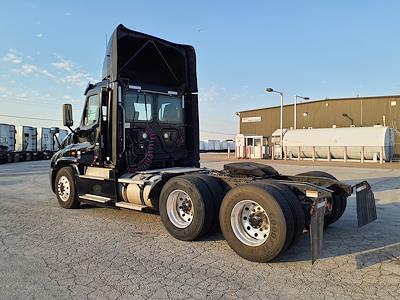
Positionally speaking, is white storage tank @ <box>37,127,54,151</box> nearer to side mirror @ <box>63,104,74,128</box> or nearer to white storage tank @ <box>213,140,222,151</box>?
side mirror @ <box>63,104,74,128</box>

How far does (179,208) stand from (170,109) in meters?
3.22

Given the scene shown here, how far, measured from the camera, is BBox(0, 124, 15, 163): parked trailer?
29.8 metres

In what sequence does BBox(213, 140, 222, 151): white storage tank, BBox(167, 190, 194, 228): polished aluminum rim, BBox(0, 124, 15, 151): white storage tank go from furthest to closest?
BBox(213, 140, 222, 151): white storage tank
BBox(0, 124, 15, 151): white storage tank
BBox(167, 190, 194, 228): polished aluminum rim

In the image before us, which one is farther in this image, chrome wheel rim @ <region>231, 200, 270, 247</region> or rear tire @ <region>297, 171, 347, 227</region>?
rear tire @ <region>297, 171, 347, 227</region>

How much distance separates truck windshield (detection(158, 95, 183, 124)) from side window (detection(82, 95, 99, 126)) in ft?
4.58

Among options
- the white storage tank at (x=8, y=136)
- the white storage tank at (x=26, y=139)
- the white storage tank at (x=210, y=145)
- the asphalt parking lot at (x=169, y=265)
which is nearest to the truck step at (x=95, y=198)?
the asphalt parking lot at (x=169, y=265)

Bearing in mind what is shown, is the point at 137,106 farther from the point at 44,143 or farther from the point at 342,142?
the point at 44,143

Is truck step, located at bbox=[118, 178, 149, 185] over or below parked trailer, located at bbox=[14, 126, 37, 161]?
below

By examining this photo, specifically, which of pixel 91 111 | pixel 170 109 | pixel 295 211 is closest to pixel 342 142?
pixel 170 109

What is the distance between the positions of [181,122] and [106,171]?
2.24 meters

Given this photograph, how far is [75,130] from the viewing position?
29.4ft

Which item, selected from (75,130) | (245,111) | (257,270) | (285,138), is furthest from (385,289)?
(245,111)

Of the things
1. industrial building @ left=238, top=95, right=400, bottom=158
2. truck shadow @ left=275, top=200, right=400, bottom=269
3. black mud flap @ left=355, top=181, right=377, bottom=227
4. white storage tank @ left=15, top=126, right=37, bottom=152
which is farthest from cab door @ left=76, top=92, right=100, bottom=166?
industrial building @ left=238, top=95, right=400, bottom=158

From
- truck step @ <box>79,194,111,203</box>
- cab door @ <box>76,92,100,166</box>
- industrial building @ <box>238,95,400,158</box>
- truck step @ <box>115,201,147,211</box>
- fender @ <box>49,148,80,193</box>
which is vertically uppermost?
industrial building @ <box>238,95,400,158</box>
